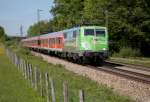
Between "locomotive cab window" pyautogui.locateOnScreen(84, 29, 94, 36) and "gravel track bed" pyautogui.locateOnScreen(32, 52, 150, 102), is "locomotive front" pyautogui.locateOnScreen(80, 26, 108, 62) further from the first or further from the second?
"gravel track bed" pyautogui.locateOnScreen(32, 52, 150, 102)

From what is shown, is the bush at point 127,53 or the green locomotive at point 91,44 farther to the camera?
the bush at point 127,53

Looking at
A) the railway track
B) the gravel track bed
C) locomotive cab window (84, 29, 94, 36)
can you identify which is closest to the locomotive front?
locomotive cab window (84, 29, 94, 36)

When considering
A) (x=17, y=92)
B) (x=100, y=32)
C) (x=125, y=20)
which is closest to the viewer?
(x=17, y=92)

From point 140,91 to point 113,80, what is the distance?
16.6 feet

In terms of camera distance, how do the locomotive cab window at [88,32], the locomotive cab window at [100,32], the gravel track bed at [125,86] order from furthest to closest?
the locomotive cab window at [100,32] → the locomotive cab window at [88,32] → the gravel track bed at [125,86]


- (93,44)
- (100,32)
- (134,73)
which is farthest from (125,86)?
(100,32)

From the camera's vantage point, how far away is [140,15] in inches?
2569

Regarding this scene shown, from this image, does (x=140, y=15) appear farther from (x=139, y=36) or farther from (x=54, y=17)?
(x=54, y=17)

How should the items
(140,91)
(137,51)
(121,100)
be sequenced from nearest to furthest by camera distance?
(121,100) → (140,91) → (137,51)

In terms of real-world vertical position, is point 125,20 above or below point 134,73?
above

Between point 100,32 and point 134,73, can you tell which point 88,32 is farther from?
point 134,73

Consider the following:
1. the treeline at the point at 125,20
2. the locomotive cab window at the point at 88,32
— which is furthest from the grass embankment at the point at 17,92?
the treeline at the point at 125,20

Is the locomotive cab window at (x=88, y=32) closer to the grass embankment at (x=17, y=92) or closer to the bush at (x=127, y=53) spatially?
the grass embankment at (x=17, y=92)

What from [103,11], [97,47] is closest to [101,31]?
[97,47]
